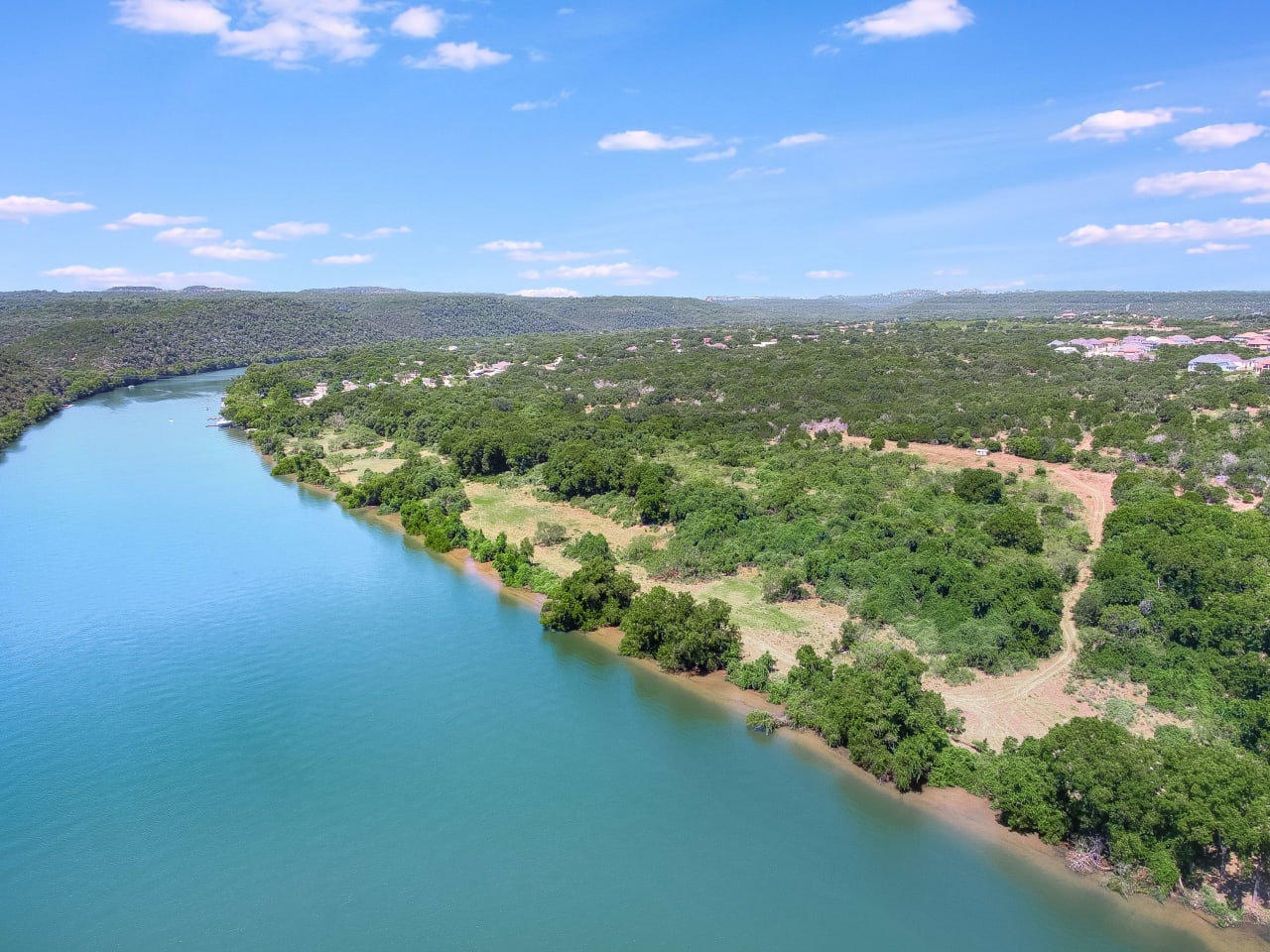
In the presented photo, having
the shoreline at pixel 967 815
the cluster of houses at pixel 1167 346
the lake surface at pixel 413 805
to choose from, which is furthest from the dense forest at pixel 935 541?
the cluster of houses at pixel 1167 346

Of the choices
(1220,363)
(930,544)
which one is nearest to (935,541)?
(930,544)

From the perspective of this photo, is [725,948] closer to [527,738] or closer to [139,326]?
[527,738]

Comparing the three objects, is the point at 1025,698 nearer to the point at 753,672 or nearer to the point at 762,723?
the point at 762,723

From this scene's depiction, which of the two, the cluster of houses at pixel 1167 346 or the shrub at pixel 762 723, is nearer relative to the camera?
the shrub at pixel 762 723

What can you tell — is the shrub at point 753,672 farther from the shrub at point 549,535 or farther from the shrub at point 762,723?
the shrub at point 549,535

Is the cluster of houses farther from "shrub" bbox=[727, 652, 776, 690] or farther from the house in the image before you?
"shrub" bbox=[727, 652, 776, 690]

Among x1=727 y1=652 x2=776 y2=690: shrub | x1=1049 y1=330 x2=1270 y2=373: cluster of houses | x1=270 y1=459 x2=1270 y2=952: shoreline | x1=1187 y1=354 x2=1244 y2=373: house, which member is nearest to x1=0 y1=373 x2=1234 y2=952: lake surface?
x1=270 y1=459 x2=1270 y2=952: shoreline
